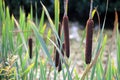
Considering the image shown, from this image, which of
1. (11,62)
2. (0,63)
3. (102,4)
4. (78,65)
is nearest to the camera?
(11,62)

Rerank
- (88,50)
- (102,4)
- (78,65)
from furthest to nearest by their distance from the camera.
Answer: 1. (102,4)
2. (78,65)
3. (88,50)

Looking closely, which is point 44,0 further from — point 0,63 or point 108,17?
point 0,63

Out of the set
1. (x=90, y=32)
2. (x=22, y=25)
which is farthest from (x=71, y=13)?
(x=90, y=32)

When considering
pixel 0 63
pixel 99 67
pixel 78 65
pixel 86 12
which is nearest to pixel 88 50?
pixel 99 67

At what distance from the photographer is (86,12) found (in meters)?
6.97

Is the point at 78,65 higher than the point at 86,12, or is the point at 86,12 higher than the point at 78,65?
the point at 86,12

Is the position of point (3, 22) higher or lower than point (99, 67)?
higher

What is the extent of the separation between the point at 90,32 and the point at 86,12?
220 inches

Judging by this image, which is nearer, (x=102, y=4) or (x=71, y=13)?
(x=102, y=4)

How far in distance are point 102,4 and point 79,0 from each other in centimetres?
43

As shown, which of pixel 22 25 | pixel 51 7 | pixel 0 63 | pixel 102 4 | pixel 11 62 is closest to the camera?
pixel 11 62

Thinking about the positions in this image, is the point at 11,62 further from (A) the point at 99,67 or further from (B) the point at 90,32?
(B) the point at 90,32

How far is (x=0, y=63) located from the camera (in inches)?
78.4

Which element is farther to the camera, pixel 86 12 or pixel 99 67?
pixel 86 12
